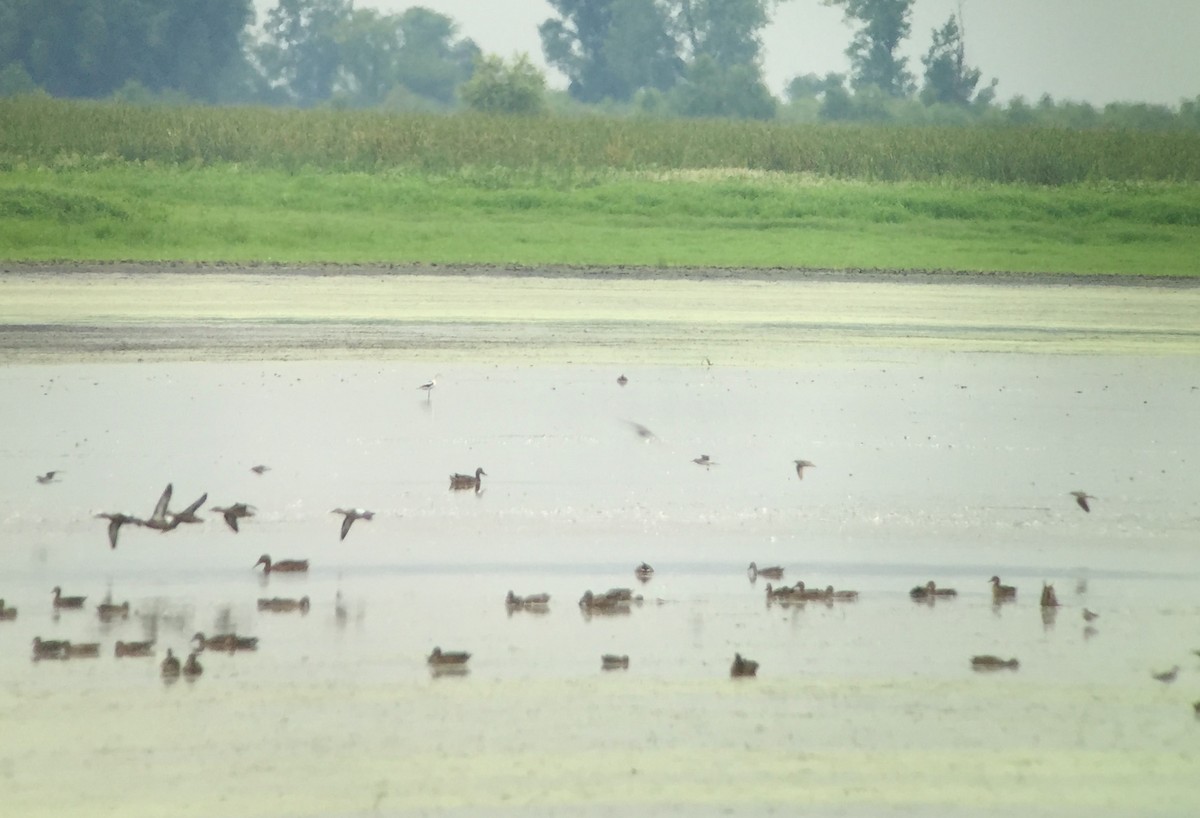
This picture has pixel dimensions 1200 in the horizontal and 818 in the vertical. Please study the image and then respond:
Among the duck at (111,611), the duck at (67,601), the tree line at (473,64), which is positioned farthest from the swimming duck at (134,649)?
the tree line at (473,64)

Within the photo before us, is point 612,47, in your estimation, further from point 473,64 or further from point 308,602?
point 308,602

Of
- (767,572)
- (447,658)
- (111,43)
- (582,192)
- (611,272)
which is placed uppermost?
(111,43)

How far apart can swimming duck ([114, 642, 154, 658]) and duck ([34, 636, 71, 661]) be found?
205 mm

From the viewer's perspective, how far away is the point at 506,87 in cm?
7094

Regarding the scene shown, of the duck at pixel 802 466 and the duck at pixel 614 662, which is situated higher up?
the duck at pixel 802 466

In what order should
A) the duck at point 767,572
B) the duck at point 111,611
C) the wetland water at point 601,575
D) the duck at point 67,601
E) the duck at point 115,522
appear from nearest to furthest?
the wetland water at point 601,575 < the duck at point 111,611 < the duck at point 67,601 < the duck at point 767,572 < the duck at point 115,522

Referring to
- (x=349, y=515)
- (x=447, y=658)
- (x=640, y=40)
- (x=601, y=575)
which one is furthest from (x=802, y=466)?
(x=640, y=40)

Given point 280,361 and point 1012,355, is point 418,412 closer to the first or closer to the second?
point 280,361

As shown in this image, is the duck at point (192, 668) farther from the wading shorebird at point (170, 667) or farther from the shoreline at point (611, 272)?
the shoreline at point (611, 272)

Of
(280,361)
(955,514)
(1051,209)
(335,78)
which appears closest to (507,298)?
(280,361)

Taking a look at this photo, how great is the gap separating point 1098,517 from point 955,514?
81 cm

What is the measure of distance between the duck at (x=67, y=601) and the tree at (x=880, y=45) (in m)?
85.8

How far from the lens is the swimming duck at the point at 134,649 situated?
6.89 meters

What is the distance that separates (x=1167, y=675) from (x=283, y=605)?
12.1 feet
